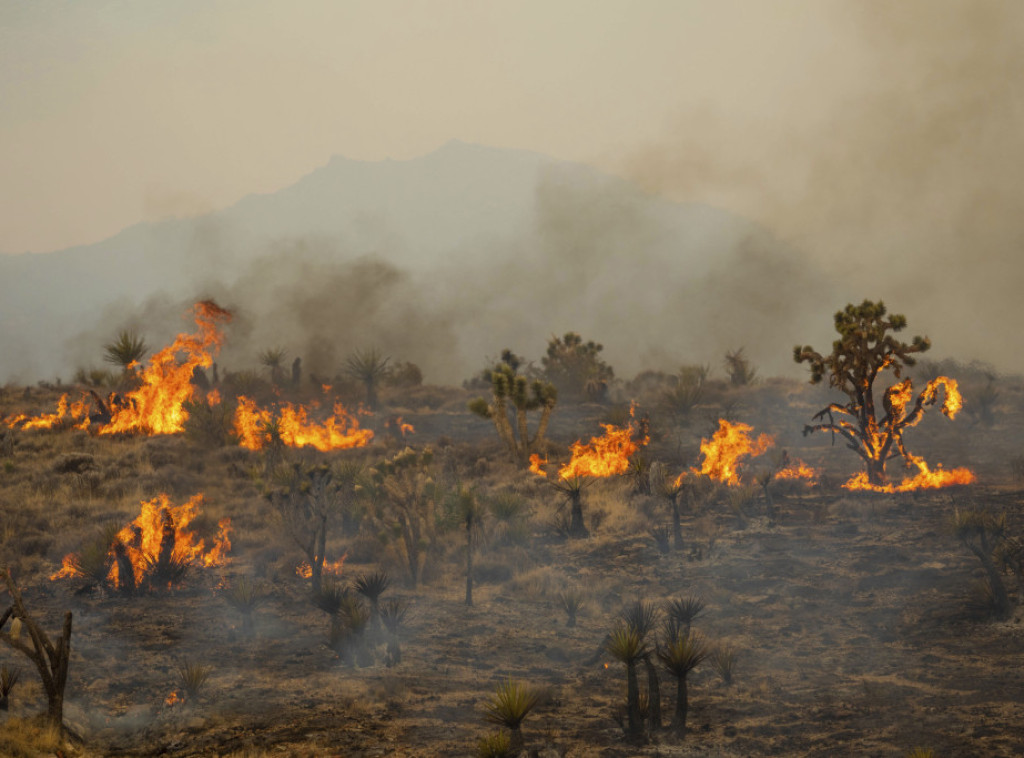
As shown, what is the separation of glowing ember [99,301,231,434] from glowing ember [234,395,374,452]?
7.26ft

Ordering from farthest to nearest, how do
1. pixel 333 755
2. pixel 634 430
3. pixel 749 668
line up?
1. pixel 634 430
2. pixel 749 668
3. pixel 333 755

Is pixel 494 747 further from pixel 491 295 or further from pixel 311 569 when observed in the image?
pixel 491 295

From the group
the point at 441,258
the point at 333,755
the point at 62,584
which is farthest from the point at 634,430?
the point at 441,258

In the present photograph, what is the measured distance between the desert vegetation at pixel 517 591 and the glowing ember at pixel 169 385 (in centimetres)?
37

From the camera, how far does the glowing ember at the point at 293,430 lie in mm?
27000

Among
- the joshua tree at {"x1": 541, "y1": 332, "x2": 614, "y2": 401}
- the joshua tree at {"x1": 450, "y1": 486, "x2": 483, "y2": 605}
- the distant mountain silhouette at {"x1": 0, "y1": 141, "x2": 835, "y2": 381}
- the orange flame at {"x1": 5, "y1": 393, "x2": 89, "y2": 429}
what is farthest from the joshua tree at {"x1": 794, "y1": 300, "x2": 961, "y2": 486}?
the distant mountain silhouette at {"x1": 0, "y1": 141, "x2": 835, "y2": 381}

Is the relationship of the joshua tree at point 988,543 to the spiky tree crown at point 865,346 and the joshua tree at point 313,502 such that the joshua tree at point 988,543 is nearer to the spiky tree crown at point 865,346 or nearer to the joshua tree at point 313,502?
the spiky tree crown at point 865,346

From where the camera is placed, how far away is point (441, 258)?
192 metres

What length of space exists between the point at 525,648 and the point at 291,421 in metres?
18.5

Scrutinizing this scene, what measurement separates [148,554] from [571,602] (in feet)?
26.7

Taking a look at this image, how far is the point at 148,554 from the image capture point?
14.6 m

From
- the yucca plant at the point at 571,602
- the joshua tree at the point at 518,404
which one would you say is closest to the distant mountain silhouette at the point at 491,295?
the joshua tree at the point at 518,404

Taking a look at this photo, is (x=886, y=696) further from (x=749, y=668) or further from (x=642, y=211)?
(x=642, y=211)

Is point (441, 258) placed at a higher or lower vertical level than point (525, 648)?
higher
